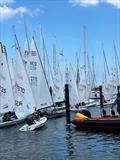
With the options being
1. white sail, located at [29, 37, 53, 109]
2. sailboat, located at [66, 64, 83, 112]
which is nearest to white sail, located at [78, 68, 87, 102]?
sailboat, located at [66, 64, 83, 112]

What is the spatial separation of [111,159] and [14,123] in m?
18.0

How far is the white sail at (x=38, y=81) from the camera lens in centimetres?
4250

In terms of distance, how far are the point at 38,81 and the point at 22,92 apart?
4.74 metres

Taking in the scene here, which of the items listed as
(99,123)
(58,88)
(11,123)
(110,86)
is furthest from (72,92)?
(99,123)

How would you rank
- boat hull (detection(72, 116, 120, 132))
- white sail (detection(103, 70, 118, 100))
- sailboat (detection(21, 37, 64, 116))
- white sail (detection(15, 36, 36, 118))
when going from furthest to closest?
1. white sail (detection(103, 70, 118, 100))
2. sailboat (detection(21, 37, 64, 116))
3. white sail (detection(15, 36, 36, 118))
4. boat hull (detection(72, 116, 120, 132))

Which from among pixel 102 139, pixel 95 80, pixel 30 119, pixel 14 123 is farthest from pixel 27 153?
pixel 95 80

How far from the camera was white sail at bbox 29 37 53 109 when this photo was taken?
42500mm

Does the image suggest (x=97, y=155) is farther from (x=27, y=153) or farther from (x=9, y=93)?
(x=9, y=93)

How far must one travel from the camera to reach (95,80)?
83.5 meters

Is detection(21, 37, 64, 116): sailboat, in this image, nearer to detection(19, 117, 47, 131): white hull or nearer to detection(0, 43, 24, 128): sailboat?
detection(0, 43, 24, 128): sailboat

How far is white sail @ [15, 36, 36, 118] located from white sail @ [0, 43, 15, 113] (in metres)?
0.75

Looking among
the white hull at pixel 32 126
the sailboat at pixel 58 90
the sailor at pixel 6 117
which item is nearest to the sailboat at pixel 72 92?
the sailboat at pixel 58 90

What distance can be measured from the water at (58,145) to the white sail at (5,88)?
14.1 ft

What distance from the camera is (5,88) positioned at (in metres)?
39.4
